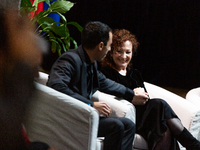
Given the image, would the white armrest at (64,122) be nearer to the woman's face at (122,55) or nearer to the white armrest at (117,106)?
the white armrest at (117,106)

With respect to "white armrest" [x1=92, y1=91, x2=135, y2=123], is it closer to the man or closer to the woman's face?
the man

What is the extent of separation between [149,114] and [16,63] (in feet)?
4.88

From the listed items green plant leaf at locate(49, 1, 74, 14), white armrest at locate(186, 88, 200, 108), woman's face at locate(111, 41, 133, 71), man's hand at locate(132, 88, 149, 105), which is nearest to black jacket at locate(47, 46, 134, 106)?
man's hand at locate(132, 88, 149, 105)

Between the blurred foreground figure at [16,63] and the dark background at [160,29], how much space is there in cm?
333

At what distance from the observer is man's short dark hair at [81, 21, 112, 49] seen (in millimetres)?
1501

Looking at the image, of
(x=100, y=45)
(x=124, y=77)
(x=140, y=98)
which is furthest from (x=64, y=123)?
(x=124, y=77)

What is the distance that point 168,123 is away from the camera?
5.67ft

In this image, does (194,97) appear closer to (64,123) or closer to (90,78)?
(90,78)

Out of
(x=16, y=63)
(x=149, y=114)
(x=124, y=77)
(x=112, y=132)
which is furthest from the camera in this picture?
(x=124, y=77)

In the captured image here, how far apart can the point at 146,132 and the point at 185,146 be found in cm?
27

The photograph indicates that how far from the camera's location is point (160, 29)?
12.1ft

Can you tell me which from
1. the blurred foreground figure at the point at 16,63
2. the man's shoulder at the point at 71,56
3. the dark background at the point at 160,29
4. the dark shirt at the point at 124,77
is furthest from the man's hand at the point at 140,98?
the dark background at the point at 160,29

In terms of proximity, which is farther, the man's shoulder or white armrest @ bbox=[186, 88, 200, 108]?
white armrest @ bbox=[186, 88, 200, 108]

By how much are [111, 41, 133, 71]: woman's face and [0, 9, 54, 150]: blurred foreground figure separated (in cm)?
159
